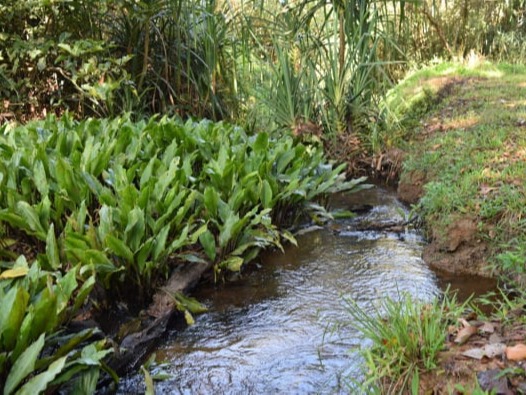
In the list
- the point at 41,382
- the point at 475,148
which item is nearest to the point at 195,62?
the point at 475,148

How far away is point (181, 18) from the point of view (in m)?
6.83

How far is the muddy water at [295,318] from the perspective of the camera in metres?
2.52

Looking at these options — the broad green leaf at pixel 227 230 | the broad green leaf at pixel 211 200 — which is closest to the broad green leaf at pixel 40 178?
the broad green leaf at pixel 211 200

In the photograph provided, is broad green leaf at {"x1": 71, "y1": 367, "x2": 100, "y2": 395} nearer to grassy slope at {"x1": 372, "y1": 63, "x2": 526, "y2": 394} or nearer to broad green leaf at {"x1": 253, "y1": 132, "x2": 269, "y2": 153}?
grassy slope at {"x1": 372, "y1": 63, "x2": 526, "y2": 394}

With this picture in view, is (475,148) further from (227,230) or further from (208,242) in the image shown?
(208,242)

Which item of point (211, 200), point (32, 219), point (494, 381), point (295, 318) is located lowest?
point (295, 318)

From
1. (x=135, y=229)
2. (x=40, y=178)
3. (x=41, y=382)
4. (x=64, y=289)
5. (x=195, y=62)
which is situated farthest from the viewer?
(x=195, y=62)

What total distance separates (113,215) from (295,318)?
3.64 feet

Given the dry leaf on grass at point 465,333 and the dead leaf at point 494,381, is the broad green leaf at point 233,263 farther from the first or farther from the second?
the dead leaf at point 494,381

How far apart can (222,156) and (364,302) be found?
157 cm

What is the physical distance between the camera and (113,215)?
3088mm

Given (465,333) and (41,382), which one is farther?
(465,333)

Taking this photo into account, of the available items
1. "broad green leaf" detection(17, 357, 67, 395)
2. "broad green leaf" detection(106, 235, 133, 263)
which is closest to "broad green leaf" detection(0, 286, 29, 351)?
"broad green leaf" detection(17, 357, 67, 395)

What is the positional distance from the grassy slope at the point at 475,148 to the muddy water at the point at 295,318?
0.43 metres
